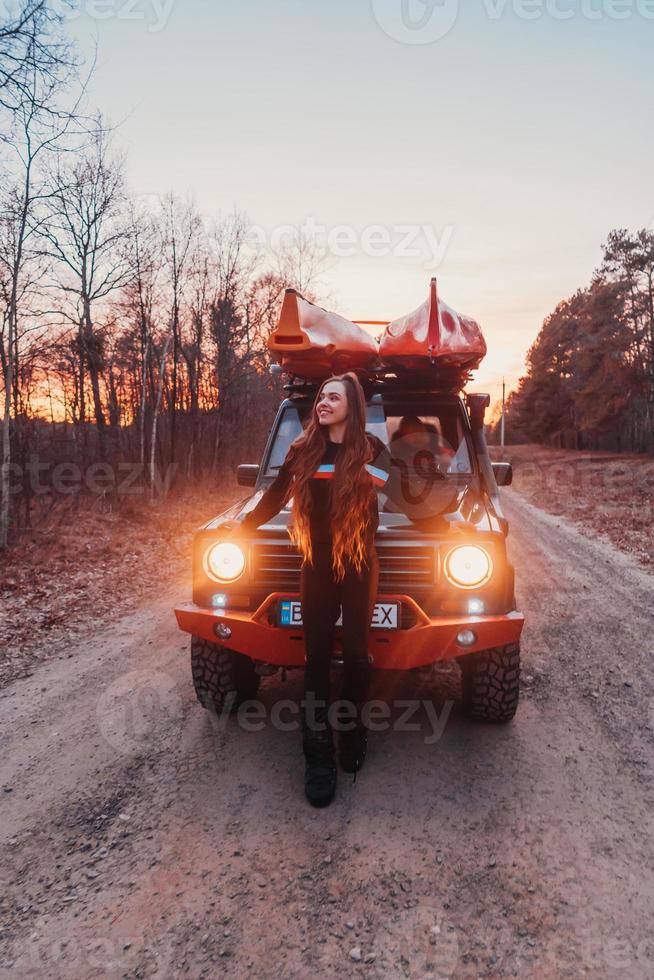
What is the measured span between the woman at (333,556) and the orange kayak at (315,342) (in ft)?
3.50

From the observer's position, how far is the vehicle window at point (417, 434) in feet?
13.6

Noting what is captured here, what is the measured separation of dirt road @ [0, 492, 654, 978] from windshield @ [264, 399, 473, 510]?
1556 millimetres

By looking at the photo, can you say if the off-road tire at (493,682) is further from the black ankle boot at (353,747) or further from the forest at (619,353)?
the forest at (619,353)

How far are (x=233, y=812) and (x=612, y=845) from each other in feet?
5.39

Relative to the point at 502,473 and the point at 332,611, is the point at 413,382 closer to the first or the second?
the point at 502,473

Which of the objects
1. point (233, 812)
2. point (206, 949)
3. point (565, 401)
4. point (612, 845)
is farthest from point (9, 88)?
point (565, 401)

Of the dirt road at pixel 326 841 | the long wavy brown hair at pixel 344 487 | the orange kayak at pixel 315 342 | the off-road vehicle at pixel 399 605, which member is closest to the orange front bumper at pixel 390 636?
the off-road vehicle at pixel 399 605

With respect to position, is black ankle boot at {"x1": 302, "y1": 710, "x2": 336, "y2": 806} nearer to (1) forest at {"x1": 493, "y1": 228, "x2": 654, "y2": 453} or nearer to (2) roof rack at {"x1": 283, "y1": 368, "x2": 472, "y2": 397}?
(2) roof rack at {"x1": 283, "y1": 368, "x2": 472, "y2": 397}

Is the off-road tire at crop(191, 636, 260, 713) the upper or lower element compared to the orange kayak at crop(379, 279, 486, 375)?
lower

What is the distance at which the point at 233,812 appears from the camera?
8.54 ft

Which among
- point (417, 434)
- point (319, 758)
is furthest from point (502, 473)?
point (319, 758)

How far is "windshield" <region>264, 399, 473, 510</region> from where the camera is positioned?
415 cm

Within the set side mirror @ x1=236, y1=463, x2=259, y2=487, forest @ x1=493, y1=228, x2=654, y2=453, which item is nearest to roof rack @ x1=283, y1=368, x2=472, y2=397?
side mirror @ x1=236, y1=463, x2=259, y2=487

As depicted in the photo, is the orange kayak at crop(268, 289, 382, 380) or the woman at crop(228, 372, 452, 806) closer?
the woman at crop(228, 372, 452, 806)
